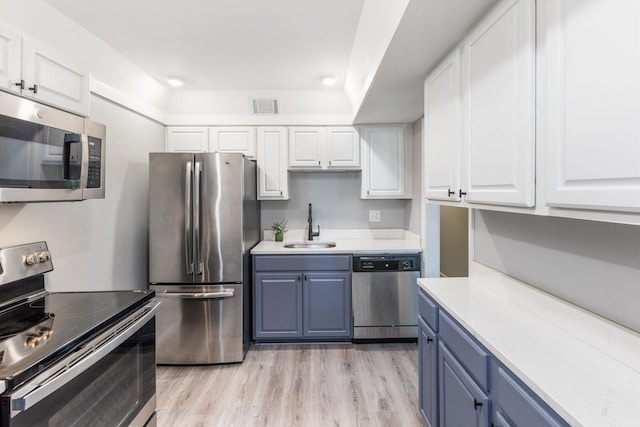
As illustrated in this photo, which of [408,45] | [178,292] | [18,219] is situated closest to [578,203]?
[408,45]

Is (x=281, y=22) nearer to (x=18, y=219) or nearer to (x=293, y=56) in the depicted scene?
(x=293, y=56)

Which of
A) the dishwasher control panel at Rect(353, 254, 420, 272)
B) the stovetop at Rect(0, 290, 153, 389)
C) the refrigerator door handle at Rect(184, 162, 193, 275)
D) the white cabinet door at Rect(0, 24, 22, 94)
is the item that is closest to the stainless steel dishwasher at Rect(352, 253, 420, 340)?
the dishwasher control panel at Rect(353, 254, 420, 272)

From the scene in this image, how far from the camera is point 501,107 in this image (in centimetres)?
126

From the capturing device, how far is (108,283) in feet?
8.14

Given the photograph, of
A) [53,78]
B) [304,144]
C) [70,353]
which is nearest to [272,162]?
[304,144]

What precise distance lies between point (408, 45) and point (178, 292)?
2451 mm

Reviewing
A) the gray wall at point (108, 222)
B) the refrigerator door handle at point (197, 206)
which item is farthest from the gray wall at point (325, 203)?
the gray wall at point (108, 222)

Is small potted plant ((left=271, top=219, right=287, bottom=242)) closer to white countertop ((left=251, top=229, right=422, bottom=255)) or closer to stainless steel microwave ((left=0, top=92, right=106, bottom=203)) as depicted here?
white countertop ((left=251, top=229, right=422, bottom=255))

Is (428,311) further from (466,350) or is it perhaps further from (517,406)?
(517,406)

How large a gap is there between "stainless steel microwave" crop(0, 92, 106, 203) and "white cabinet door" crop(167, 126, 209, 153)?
164 cm

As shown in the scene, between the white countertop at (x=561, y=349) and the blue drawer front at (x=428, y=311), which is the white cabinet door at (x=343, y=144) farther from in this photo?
the white countertop at (x=561, y=349)

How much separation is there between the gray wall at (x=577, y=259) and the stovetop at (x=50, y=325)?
5.95ft

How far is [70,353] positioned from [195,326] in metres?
1.69

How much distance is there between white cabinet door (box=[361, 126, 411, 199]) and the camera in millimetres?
3375
